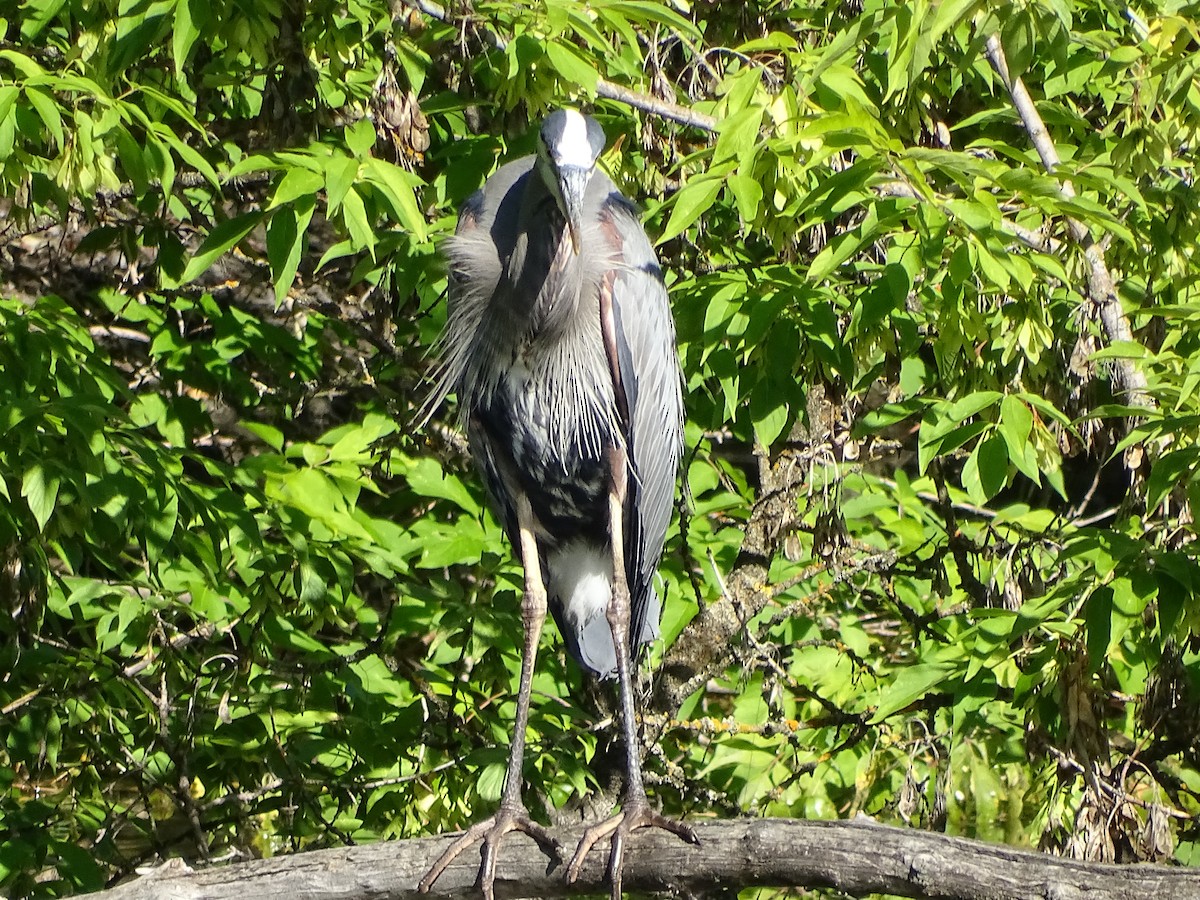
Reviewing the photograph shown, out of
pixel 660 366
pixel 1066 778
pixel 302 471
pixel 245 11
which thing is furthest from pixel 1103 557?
pixel 245 11

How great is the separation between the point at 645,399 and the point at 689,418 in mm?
386

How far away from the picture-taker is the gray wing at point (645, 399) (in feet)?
9.95

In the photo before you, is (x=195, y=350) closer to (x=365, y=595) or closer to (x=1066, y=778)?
(x=365, y=595)

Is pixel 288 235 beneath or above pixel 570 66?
beneath

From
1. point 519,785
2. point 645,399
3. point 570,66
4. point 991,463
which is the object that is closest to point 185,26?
point 570,66

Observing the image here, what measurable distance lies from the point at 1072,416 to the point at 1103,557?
0.62 m

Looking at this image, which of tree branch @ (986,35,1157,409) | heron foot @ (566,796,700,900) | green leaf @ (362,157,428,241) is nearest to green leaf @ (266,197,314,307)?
green leaf @ (362,157,428,241)

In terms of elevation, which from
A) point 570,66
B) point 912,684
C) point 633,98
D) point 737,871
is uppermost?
point 633,98

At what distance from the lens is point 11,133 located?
2244mm

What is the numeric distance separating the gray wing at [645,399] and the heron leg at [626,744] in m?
0.04

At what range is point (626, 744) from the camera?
281cm

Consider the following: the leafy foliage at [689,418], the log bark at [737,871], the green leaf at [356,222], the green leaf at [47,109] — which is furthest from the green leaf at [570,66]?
the log bark at [737,871]

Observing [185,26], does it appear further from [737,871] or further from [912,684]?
[912,684]

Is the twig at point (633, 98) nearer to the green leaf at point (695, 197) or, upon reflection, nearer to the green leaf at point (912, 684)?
the green leaf at point (695, 197)
